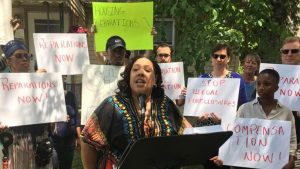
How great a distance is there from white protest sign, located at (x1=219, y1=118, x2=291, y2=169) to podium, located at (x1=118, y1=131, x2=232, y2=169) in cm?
94

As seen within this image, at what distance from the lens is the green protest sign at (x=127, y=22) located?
4410 millimetres

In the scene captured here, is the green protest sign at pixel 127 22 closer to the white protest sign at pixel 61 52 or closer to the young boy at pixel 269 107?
the white protest sign at pixel 61 52

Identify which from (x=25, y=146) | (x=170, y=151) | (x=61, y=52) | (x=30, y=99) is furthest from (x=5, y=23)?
(x=170, y=151)

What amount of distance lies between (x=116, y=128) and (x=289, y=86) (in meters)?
2.03

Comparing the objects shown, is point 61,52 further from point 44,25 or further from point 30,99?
point 44,25

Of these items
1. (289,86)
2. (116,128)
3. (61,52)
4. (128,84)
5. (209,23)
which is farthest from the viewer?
(209,23)

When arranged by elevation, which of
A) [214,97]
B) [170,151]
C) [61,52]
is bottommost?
[170,151]

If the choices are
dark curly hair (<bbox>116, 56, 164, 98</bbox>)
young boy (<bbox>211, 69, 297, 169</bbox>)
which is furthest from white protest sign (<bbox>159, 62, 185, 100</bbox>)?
dark curly hair (<bbox>116, 56, 164, 98</bbox>)

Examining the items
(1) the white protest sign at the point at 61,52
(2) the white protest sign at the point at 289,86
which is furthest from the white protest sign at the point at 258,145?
(1) the white protest sign at the point at 61,52

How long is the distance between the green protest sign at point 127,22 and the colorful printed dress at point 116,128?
2.12 metres

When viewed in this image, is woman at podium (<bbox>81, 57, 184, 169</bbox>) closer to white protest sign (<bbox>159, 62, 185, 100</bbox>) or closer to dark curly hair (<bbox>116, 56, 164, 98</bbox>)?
dark curly hair (<bbox>116, 56, 164, 98</bbox>)

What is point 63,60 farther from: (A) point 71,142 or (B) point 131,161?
(B) point 131,161

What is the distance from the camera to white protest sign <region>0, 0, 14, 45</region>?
360 cm

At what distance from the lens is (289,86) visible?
360 cm
